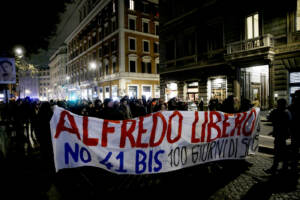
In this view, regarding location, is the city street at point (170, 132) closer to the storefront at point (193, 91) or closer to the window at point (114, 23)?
the storefront at point (193, 91)

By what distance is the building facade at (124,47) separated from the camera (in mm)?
30984

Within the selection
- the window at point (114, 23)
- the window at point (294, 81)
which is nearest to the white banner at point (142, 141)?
the window at point (294, 81)

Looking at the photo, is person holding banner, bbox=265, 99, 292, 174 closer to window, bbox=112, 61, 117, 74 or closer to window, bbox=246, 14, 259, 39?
window, bbox=246, 14, 259, 39

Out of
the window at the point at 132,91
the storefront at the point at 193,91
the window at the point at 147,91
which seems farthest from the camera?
the window at the point at 147,91

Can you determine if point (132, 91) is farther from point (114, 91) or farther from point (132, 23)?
point (132, 23)

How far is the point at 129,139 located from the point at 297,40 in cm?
1431

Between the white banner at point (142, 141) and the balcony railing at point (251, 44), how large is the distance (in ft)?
39.2

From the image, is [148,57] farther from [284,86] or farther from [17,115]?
[17,115]

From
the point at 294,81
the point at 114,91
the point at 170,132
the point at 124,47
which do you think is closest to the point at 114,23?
the point at 124,47

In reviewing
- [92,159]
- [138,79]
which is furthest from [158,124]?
[138,79]

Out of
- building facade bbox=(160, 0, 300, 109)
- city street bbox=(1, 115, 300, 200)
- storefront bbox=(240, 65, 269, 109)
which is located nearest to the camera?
city street bbox=(1, 115, 300, 200)

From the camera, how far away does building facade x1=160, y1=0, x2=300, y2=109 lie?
43.5 feet

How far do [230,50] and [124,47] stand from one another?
63.2ft

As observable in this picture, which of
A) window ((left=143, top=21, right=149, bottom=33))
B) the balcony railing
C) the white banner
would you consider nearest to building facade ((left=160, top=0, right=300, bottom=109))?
the balcony railing
